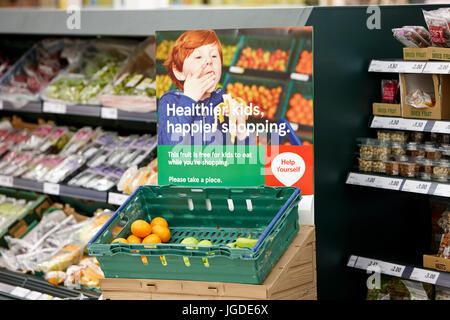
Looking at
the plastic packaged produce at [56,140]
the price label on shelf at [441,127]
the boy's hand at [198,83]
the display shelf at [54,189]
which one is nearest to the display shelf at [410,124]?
the price label on shelf at [441,127]

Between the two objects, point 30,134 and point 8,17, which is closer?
point 8,17

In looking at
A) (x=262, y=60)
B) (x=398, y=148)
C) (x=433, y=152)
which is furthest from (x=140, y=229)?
(x=433, y=152)

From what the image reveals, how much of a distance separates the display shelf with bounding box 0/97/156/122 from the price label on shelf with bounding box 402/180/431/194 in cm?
150

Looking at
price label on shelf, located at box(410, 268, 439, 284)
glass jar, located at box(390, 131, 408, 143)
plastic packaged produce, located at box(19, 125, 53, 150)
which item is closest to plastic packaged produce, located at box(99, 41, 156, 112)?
plastic packaged produce, located at box(19, 125, 53, 150)

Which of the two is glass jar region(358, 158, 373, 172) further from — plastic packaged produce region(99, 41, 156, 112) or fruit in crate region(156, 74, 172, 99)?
plastic packaged produce region(99, 41, 156, 112)

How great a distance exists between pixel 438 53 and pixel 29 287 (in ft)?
8.35

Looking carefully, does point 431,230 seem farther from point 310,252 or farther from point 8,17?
point 8,17

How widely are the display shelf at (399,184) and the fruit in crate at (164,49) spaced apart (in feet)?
3.60

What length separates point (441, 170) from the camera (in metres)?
3.33

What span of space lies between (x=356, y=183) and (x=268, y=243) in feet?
3.20

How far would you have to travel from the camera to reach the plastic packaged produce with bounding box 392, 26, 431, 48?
3258 millimetres

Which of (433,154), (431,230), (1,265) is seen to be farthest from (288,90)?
(1,265)

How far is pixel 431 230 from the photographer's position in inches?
151

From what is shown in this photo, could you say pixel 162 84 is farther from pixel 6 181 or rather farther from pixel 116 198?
pixel 6 181
